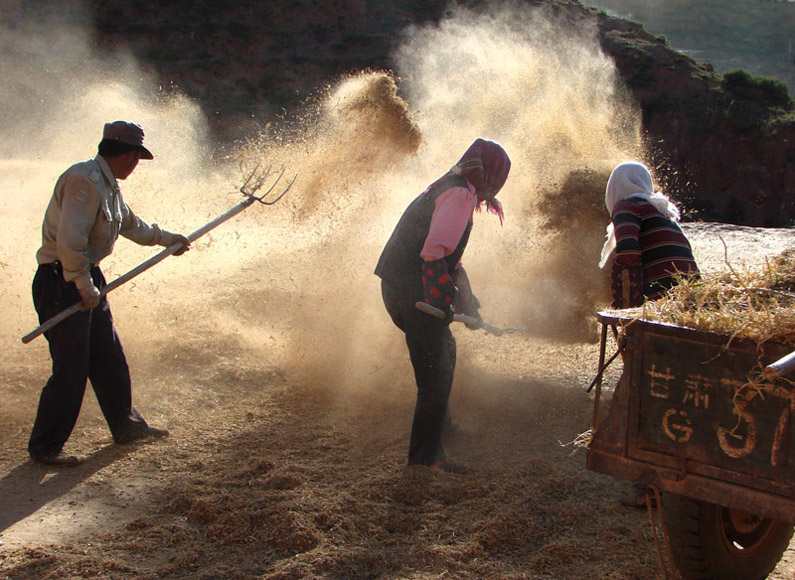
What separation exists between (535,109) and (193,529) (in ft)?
21.1

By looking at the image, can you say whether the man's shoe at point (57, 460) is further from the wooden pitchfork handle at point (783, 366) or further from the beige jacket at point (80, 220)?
the wooden pitchfork handle at point (783, 366)

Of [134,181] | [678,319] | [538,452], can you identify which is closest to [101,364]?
[538,452]

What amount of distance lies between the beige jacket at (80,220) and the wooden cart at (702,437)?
248cm

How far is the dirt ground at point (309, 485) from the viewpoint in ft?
9.41

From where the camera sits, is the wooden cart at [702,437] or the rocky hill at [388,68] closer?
the wooden cart at [702,437]

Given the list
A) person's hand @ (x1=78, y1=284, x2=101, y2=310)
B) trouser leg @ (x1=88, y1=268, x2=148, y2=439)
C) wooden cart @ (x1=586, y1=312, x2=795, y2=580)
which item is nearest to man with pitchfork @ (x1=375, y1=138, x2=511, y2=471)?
wooden cart @ (x1=586, y1=312, x2=795, y2=580)

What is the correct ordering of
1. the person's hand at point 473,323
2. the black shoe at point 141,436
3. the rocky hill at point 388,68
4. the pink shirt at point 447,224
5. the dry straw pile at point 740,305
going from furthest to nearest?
the rocky hill at point 388,68 < the black shoe at point 141,436 < the person's hand at point 473,323 < the pink shirt at point 447,224 < the dry straw pile at point 740,305

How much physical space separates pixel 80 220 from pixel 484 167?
1.95 meters

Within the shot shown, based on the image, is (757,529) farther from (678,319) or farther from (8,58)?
(8,58)

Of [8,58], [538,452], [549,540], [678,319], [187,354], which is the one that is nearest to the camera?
[678,319]

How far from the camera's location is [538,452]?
156 inches

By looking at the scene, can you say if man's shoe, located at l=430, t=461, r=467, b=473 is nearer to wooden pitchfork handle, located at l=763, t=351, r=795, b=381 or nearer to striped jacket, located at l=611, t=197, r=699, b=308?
striped jacket, located at l=611, t=197, r=699, b=308

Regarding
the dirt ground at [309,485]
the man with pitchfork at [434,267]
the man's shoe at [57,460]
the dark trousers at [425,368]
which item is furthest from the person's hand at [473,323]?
the man's shoe at [57,460]

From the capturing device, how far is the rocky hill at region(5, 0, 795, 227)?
24.4m
